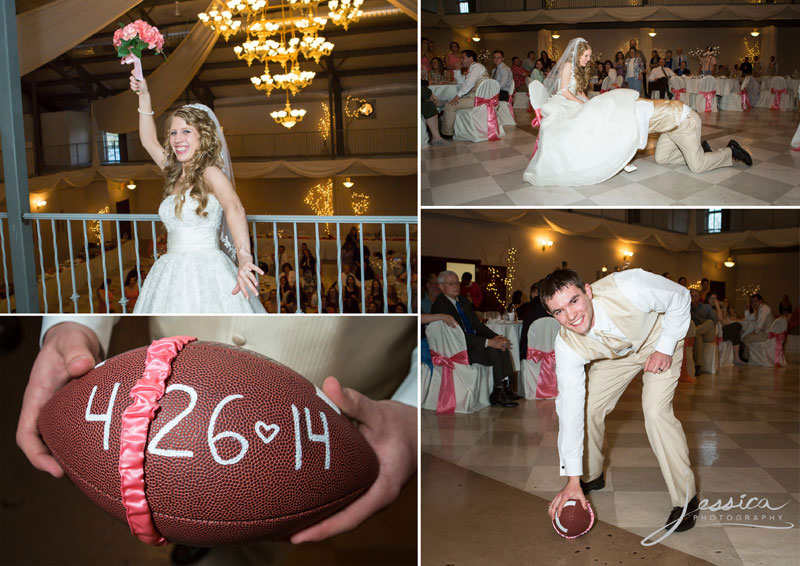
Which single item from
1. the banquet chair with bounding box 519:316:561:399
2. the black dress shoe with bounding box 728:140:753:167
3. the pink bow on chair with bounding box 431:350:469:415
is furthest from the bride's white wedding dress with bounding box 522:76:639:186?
the banquet chair with bounding box 519:316:561:399

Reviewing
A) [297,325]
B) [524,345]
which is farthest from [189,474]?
[524,345]

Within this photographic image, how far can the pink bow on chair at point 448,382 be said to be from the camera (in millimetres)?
4938

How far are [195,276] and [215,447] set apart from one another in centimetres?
133

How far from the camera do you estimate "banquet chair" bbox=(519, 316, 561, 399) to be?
5371 millimetres

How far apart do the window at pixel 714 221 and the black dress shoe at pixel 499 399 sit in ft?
31.0

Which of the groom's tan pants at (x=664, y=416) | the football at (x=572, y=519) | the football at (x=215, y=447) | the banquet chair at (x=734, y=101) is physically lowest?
→ the football at (x=572, y=519)

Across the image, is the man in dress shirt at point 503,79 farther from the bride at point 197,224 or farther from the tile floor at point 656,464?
the bride at point 197,224

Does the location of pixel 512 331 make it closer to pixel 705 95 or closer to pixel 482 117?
pixel 482 117

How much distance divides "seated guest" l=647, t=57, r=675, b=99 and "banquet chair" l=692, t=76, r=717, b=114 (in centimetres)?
39

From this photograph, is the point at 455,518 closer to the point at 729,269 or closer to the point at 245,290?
the point at 245,290

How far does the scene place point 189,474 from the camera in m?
1.56

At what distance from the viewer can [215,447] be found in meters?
1.56

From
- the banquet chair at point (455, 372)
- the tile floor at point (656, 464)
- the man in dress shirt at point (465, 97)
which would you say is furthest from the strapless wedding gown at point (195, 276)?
the man in dress shirt at point (465, 97)

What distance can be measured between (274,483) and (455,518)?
1457 millimetres
